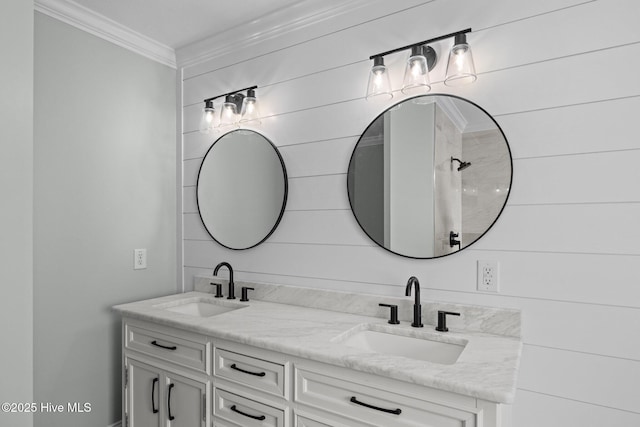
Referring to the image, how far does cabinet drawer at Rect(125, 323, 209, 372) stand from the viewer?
5.70 ft

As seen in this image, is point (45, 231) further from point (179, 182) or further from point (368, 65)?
point (368, 65)

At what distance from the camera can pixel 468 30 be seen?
1.59 meters

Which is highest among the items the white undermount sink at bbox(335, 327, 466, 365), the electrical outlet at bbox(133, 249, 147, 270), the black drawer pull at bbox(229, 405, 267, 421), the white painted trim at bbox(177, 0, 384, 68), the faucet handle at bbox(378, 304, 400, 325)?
the white painted trim at bbox(177, 0, 384, 68)

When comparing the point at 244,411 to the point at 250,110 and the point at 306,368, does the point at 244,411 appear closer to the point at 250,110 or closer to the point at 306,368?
the point at 306,368

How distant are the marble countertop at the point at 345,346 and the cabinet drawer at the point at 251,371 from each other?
0.28 ft

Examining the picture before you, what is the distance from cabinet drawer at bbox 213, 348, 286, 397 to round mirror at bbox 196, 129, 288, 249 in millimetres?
765

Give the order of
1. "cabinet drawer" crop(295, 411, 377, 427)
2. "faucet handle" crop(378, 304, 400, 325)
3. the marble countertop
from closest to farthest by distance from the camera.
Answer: the marble countertop < "cabinet drawer" crop(295, 411, 377, 427) < "faucet handle" crop(378, 304, 400, 325)

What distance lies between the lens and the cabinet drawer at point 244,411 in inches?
58.8

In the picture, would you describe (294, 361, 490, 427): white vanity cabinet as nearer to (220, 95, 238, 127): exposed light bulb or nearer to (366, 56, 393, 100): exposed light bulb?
(366, 56, 393, 100): exposed light bulb

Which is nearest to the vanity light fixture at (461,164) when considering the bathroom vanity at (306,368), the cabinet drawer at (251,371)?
the bathroom vanity at (306,368)

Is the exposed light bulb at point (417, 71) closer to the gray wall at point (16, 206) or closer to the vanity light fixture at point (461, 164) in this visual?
the vanity light fixture at point (461, 164)

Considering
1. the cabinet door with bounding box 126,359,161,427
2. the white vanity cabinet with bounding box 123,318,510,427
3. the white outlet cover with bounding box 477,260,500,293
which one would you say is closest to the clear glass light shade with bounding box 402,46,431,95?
the white outlet cover with bounding box 477,260,500,293

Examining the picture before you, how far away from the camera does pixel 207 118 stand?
240 cm

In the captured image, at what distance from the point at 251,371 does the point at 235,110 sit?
1503mm
